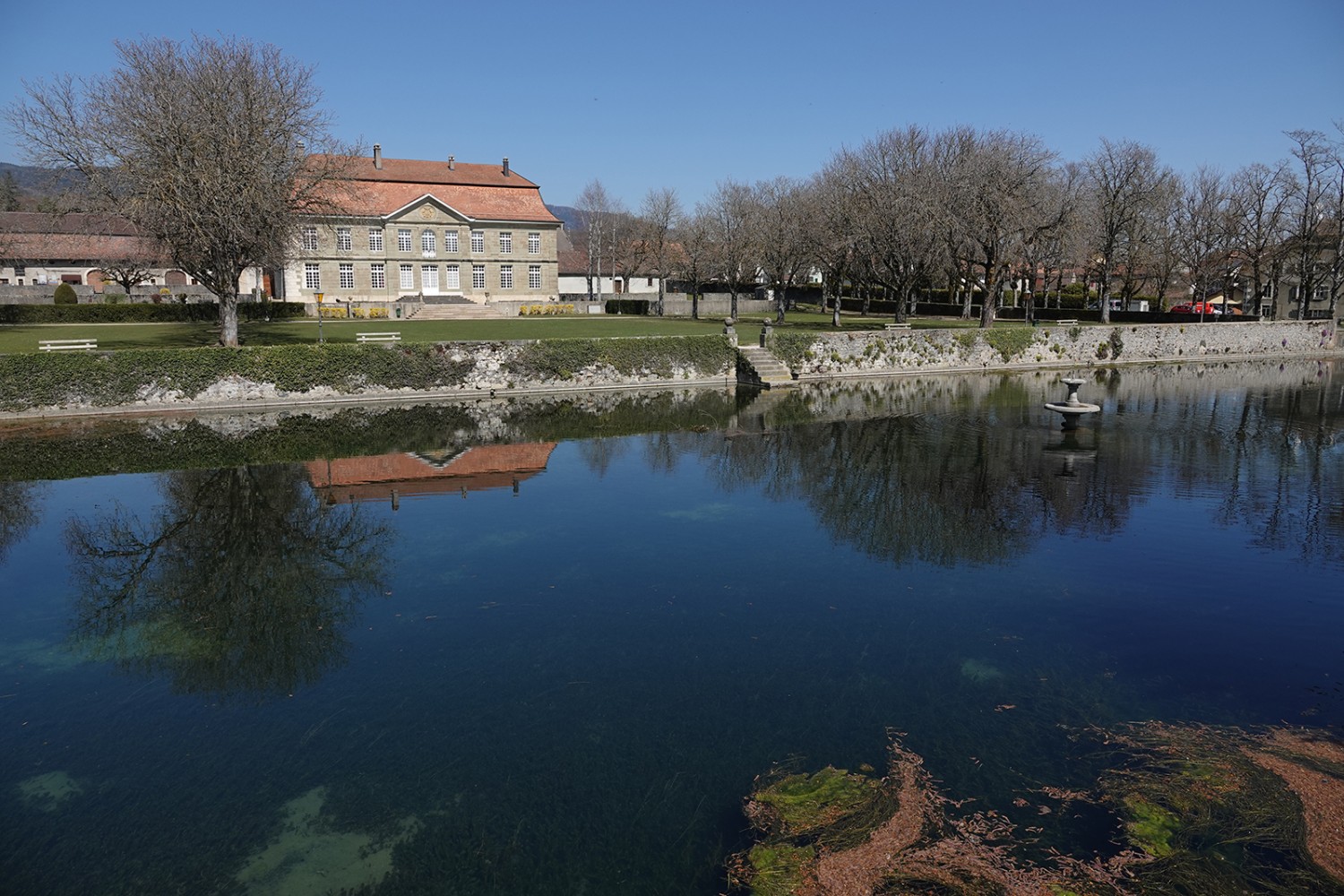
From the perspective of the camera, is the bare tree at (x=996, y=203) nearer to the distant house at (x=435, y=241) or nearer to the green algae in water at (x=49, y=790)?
the distant house at (x=435, y=241)

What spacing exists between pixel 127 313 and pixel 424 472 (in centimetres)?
3529

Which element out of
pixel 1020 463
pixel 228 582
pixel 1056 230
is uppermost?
pixel 1056 230

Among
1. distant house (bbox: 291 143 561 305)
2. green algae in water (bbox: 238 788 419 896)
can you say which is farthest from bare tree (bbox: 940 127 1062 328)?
green algae in water (bbox: 238 788 419 896)

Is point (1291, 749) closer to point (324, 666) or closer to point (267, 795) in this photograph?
point (267, 795)

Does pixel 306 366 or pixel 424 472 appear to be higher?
pixel 306 366

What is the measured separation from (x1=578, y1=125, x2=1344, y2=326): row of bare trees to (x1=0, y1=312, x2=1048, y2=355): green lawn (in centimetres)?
396

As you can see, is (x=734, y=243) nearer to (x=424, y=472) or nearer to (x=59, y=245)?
(x=424, y=472)

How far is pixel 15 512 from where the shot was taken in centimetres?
1580

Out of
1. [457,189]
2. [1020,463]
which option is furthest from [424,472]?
[457,189]

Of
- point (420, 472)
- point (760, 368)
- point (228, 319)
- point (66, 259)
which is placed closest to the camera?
point (420, 472)

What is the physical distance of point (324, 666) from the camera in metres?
9.85

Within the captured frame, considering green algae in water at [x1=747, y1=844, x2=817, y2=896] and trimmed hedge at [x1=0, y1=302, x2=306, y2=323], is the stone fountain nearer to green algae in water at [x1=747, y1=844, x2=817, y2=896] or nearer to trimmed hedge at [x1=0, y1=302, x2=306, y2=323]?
green algae in water at [x1=747, y1=844, x2=817, y2=896]

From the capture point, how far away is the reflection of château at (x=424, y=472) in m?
17.6

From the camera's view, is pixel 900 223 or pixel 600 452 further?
pixel 900 223
